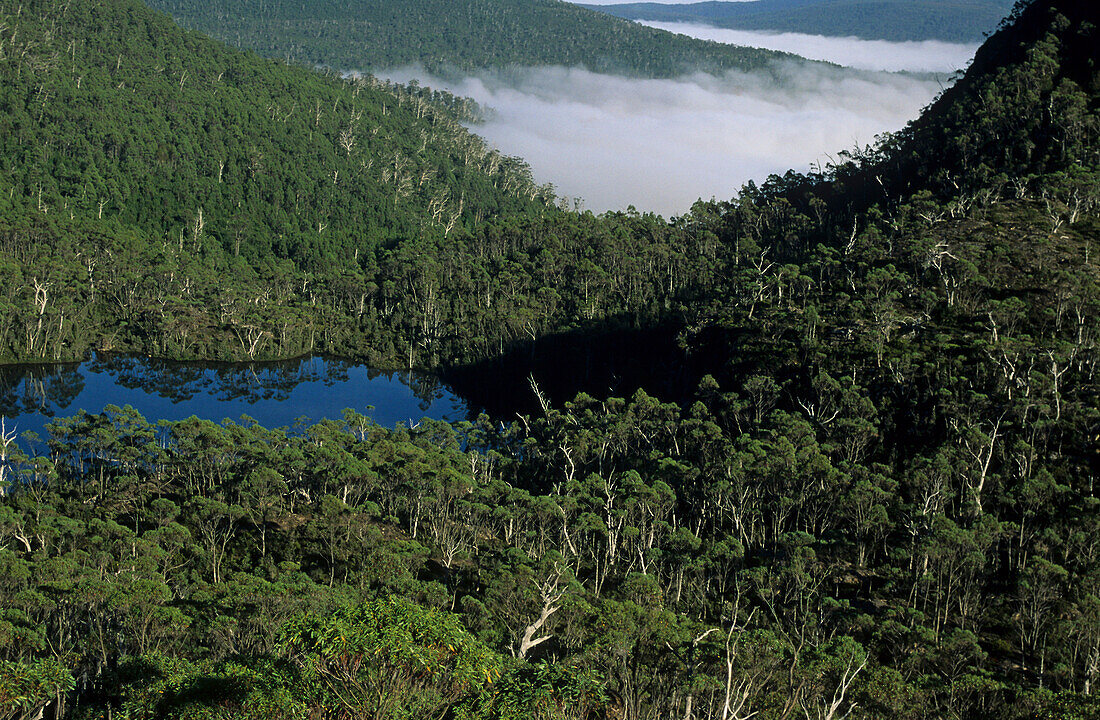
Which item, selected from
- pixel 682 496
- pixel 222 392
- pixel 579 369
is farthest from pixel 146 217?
pixel 682 496

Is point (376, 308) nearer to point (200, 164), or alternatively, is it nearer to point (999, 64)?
point (200, 164)

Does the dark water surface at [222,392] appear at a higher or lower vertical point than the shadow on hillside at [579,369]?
lower

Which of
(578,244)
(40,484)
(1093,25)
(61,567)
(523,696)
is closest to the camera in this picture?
(523,696)

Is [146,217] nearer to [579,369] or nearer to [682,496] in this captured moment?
[579,369]

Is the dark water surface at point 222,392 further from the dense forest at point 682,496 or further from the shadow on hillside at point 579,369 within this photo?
the dense forest at point 682,496

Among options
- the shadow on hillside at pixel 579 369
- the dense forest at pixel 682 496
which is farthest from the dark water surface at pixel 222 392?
the dense forest at pixel 682 496

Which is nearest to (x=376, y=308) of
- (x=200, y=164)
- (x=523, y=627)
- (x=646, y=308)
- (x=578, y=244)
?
(x=578, y=244)

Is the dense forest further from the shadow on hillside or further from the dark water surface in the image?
the dark water surface
